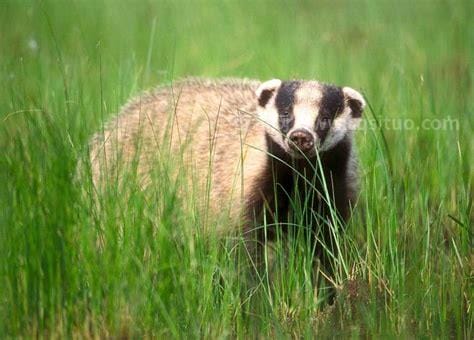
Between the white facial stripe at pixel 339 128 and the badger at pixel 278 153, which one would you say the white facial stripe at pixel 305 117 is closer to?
the badger at pixel 278 153

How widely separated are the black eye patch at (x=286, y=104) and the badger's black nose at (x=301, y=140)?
23 cm

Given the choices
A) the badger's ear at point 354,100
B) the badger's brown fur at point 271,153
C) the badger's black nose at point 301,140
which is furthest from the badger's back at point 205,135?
the badger's ear at point 354,100

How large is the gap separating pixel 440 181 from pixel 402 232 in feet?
1.68

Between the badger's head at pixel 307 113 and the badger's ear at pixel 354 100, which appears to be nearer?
the badger's head at pixel 307 113

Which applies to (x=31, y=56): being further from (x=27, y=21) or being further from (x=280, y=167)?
(x=280, y=167)

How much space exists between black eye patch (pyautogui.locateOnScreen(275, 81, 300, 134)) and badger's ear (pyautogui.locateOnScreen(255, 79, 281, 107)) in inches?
2.3

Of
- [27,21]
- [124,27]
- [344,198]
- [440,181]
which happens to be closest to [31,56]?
[27,21]

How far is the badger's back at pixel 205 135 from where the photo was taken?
4746 mm

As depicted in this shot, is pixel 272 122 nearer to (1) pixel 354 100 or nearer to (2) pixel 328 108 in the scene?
(2) pixel 328 108

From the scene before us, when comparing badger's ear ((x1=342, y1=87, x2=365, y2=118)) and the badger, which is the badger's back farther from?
badger's ear ((x1=342, y1=87, x2=365, y2=118))

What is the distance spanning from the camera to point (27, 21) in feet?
25.1

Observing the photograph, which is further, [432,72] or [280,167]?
[432,72]

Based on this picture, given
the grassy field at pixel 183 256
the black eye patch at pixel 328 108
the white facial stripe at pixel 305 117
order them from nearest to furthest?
the grassy field at pixel 183 256
the white facial stripe at pixel 305 117
the black eye patch at pixel 328 108

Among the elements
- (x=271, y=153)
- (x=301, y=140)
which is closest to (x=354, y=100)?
(x=271, y=153)
